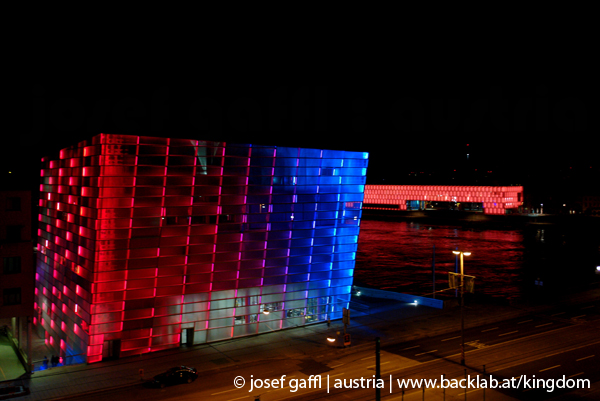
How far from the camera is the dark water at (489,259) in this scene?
6756 cm

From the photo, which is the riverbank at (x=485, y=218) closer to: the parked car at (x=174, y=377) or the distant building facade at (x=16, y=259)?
the parked car at (x=174, y=377)

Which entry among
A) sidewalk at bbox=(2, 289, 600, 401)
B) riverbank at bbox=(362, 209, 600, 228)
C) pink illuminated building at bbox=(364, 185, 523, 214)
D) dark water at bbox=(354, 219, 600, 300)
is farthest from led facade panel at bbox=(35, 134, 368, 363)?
pink illuminated building at bbox=(364, 185, 523, 214)

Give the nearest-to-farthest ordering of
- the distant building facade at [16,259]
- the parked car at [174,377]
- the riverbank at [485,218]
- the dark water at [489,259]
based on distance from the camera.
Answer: the parked car at [174,377] < the distant building facade at [16,259] < the dark water at [489,259] < the riverbank at [485,218]

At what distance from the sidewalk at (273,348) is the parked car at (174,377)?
2.06 meters

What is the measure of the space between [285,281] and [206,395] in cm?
1688

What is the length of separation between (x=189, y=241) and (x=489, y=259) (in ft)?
226

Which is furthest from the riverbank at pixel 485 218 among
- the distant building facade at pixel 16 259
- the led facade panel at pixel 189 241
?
the distant building facade at pixel 16 259

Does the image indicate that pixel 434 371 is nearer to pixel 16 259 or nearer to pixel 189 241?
pixel 189 241

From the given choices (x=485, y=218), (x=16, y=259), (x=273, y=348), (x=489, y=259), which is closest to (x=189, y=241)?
(x=273, y=348)

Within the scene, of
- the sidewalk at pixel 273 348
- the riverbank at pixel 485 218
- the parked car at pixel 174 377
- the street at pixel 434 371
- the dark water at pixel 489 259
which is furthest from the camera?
the riverbank at pixel 485 218

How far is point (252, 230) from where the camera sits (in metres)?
41.9

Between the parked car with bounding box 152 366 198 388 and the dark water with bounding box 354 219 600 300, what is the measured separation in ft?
118

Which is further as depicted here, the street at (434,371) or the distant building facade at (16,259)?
the distant building facade at (16,259)

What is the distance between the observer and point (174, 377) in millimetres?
30266
